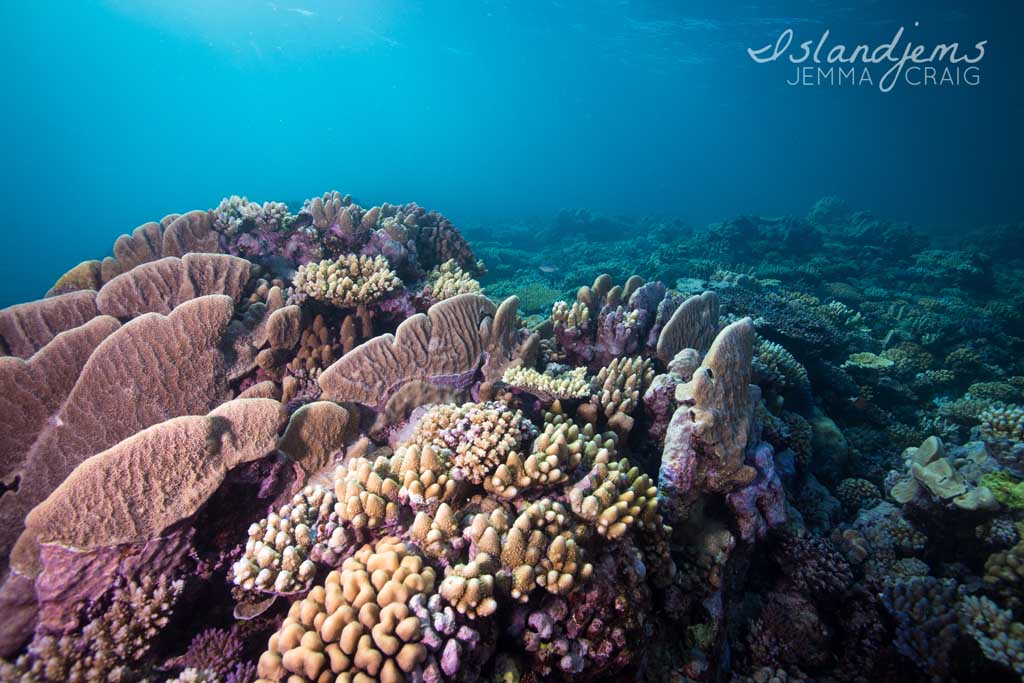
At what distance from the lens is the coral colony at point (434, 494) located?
2416 mm

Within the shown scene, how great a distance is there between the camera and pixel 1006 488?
455cm

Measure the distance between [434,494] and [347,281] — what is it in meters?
3.34

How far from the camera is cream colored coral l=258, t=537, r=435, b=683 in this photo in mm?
1866

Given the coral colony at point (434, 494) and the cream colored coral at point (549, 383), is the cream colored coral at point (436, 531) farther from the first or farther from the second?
the cream colored coral at point (549, 383)

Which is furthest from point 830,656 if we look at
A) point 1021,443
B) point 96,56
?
point 96,56

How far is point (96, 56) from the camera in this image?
103m

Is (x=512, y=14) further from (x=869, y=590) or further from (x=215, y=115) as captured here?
(x=215, y=115)

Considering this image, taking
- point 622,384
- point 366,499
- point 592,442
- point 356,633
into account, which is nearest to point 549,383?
point 622,384

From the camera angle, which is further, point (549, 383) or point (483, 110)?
point (483, 110)

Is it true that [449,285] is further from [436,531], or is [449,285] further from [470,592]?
[470,592]

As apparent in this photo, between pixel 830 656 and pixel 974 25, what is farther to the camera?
pixel 974 25

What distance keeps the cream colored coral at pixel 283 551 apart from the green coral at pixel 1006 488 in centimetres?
685

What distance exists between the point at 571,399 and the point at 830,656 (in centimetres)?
337
